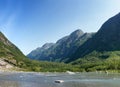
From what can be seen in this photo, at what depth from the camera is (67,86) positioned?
92.6 metres

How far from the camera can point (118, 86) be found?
89.3 meters

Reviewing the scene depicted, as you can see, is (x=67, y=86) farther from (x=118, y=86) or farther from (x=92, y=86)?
(x=118, y=86)

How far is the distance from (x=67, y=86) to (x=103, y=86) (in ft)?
36.8

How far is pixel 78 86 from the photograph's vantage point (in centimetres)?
9156

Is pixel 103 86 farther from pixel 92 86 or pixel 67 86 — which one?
pixel 67 86

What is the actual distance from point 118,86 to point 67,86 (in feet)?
51.1

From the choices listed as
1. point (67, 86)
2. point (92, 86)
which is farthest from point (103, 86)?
point (67, 86)

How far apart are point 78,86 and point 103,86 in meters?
7.69

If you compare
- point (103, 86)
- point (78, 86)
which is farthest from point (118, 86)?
point (78, 86)

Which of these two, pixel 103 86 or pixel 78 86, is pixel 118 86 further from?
pixel 78 86

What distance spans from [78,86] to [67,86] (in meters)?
3.51

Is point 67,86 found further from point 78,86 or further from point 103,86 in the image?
point 103,86

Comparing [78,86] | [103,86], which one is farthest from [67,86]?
[103,86]

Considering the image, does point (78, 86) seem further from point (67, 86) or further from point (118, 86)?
point (118, 86)
